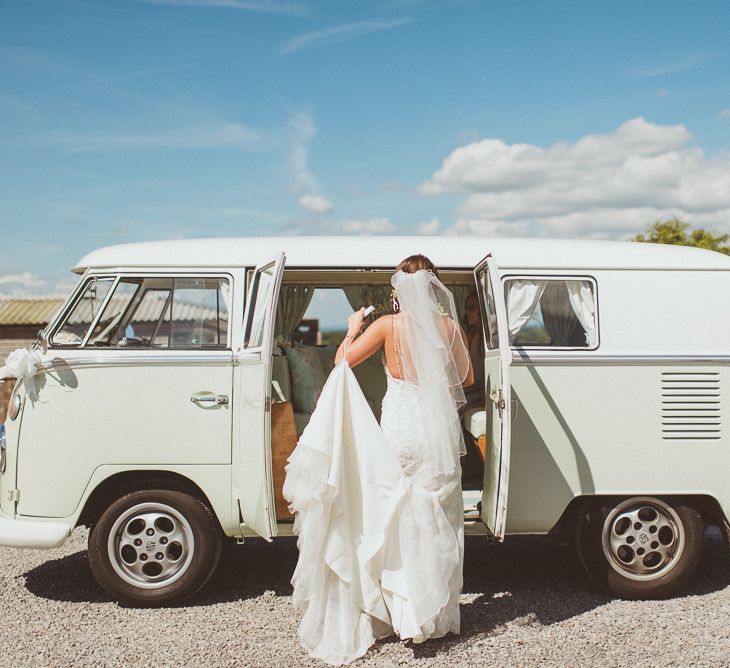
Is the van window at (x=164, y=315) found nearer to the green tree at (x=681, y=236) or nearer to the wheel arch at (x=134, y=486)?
the wheel arch at (x=134, y=486)

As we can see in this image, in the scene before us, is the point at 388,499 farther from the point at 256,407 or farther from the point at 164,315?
the point at 164,315

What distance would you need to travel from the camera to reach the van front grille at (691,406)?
18.1 ft

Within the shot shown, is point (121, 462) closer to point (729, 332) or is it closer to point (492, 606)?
point (492, 606)

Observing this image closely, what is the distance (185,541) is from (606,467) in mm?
2985

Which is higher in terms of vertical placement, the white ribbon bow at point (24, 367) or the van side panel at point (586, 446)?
the white ribbon bow at point (24, 367)

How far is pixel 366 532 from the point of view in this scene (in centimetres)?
478

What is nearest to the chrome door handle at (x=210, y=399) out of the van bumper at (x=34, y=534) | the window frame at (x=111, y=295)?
the window frame at (x=111, y=295)

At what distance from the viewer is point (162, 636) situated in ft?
16.3

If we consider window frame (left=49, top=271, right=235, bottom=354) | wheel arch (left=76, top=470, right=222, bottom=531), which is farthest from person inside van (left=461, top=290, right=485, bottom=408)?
wheel arch (left=76, top=470, right=222, bottom=531)

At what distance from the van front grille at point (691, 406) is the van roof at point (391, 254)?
A: 2.65ft

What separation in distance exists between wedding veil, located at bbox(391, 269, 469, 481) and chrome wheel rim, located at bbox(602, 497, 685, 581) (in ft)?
4.83

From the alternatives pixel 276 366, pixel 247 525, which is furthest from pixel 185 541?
pixel 276 366

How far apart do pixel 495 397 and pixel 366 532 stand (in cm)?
122

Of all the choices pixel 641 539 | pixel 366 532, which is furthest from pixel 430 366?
pixel 641 539
